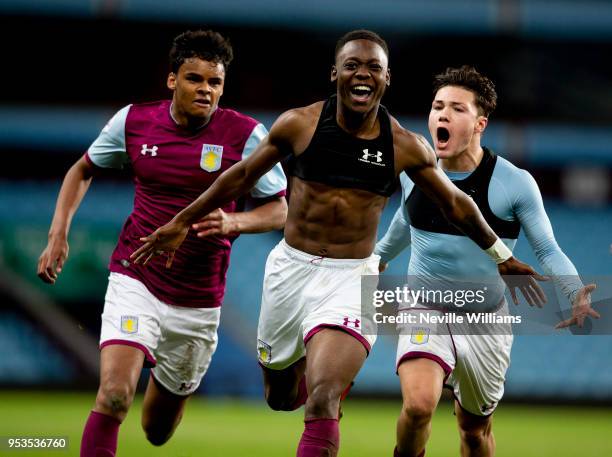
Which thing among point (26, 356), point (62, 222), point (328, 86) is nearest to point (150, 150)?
point (62, 222)

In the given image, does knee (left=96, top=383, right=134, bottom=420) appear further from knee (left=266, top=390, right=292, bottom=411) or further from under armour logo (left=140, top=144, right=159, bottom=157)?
under armour logo (left=140, top=144, right=159, bottom=157)

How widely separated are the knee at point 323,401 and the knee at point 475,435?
1568 millimetres

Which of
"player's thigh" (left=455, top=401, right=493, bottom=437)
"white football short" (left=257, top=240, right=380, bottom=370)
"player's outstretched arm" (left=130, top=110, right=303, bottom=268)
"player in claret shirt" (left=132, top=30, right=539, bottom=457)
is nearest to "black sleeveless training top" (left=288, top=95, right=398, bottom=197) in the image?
"player in claret shirt" (left=132, top=30, right=539, bottom=457)

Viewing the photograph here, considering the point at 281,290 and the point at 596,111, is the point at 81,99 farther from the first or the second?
the point at 281,290

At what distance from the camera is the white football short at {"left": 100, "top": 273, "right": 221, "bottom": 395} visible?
576 cm

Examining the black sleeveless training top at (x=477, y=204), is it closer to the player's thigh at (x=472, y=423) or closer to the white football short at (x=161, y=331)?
the player's thigh at (x=472, y=423)

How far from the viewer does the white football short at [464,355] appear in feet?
19.5

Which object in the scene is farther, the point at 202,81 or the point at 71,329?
the point at 71,329

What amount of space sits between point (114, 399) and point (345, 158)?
67.9 inches

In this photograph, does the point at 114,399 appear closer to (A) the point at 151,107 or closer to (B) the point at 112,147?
(B) the point at 112,147

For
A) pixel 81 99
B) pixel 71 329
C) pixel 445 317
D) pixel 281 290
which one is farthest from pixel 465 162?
pixel 81 99

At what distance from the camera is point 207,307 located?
20.7ft

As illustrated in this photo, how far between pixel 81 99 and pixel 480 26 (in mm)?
7419

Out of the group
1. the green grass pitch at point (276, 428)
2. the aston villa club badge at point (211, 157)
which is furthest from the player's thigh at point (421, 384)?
the green grass pitch at point (276, 428)
